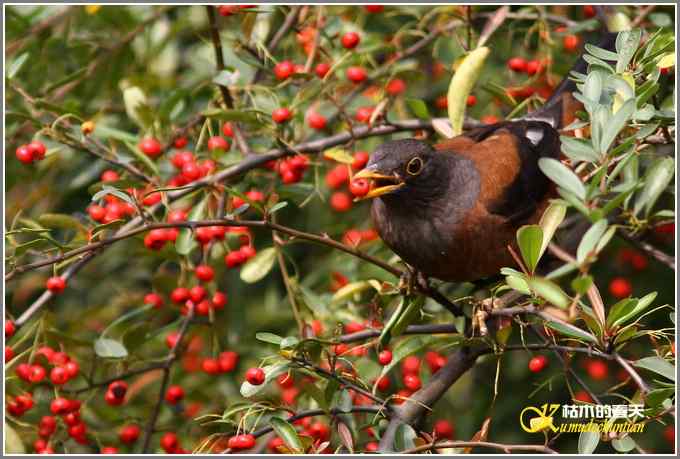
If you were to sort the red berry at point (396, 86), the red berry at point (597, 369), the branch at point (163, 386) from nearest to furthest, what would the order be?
the branch at point (163, 386) → the red berry at point (396, 86) → the red berry at point (597, 369)

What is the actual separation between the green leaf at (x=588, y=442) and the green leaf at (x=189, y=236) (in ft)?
5.99

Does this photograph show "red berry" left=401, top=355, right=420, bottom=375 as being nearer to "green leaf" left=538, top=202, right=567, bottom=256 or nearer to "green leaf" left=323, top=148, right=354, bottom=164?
"green leaf" left=323, top=148, right=354, bottom=164

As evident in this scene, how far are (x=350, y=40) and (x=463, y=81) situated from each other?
1.94ft

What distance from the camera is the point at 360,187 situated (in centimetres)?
364

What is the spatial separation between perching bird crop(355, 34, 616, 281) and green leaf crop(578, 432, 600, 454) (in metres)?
1.19

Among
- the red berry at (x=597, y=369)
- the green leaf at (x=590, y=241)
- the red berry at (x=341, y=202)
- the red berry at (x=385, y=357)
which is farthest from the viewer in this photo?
the red berry at (x=597, y=369)

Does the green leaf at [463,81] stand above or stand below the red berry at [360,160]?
above

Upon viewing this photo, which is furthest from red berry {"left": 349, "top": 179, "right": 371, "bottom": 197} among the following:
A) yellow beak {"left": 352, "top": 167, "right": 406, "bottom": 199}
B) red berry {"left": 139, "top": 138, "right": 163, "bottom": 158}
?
red berry {"left": 139, "top": 138, "right": 163, "bottom": 158}

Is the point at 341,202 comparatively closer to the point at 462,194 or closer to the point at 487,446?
the point at 462,194

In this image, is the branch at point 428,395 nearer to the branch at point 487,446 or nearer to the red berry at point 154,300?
the branch at point 487,446

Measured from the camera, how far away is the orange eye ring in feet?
12.6

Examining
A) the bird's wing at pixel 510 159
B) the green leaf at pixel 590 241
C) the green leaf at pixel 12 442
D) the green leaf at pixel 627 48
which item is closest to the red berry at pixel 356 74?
the bird's wing at pixel 510 159

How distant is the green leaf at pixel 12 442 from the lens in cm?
365

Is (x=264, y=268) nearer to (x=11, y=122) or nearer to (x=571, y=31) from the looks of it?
(x=11, y=122)
